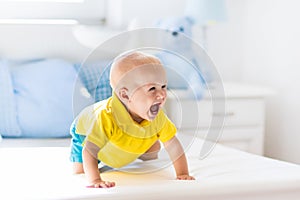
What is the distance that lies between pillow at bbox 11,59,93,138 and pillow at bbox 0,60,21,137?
0.02 m

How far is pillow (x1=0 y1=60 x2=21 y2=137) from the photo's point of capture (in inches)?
87.7

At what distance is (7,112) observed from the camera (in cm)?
224

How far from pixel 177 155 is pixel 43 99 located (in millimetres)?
965

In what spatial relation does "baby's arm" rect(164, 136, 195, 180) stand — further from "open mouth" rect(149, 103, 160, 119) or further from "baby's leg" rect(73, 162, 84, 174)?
"baby's leg" rect(73, 162, 84, 174)

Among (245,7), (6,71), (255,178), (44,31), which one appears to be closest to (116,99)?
(255,178)

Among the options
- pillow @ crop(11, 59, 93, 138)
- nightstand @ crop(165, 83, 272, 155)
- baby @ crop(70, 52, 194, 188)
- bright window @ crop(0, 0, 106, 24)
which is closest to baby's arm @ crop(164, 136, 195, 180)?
baby @ crop(70, 52, 194, 188)

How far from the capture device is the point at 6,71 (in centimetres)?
231

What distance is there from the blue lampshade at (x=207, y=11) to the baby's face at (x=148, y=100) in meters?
1.41

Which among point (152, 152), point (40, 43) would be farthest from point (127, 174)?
point (40, 43)

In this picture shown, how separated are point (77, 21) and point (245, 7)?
990mm

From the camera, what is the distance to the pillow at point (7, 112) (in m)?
2.23

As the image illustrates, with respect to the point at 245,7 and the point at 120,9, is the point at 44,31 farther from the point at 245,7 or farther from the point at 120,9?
the point at 245,7

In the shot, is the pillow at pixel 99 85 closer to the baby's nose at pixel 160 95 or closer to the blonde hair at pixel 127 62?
the blonde hair at pixel 127 62

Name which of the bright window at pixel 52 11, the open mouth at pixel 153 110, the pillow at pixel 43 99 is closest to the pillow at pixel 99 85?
the open mouth at pixel 153 110
